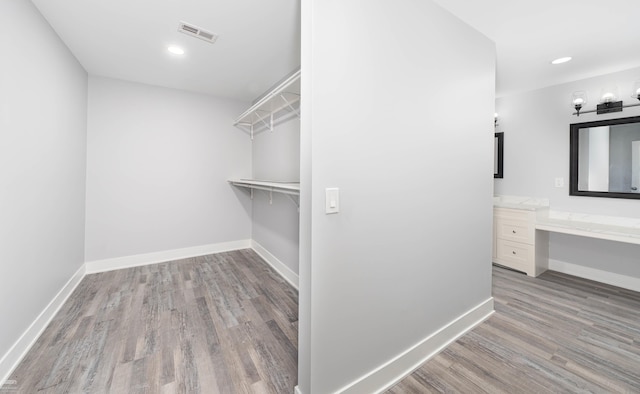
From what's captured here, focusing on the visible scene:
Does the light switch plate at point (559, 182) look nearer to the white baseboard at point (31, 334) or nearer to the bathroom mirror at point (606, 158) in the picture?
the bathroom mirror at point (606, 158)

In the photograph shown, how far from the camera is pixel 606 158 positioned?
277cm

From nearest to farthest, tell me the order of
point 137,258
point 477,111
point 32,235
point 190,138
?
point 32,235 → point 477,111 → point 137,258 → point 190,138

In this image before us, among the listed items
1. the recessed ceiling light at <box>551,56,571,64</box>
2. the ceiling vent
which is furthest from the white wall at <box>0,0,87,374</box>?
the recessed ceiling light at <box>551,56,571,64</box>

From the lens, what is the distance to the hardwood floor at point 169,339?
149cm

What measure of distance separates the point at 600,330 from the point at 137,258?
15.5 feet

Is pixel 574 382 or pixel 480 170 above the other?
pixel 480 170

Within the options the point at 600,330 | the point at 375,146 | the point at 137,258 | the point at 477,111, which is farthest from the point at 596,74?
the point at 137,258

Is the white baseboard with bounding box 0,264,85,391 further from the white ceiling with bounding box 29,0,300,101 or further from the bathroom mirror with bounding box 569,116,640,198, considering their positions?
the bathroom mirror with bounding box 569,116,640,198

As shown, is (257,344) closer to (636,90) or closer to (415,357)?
(415,357)

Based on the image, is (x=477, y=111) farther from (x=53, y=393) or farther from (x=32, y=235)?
(x=32, y=235)

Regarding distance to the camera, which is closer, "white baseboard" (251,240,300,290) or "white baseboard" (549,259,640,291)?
"white baseboard" (549,259,640,291)

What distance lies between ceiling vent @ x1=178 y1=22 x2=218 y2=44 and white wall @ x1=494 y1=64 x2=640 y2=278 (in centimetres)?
370

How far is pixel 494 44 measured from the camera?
7.04 feet

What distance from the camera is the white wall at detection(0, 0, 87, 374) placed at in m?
1.54
